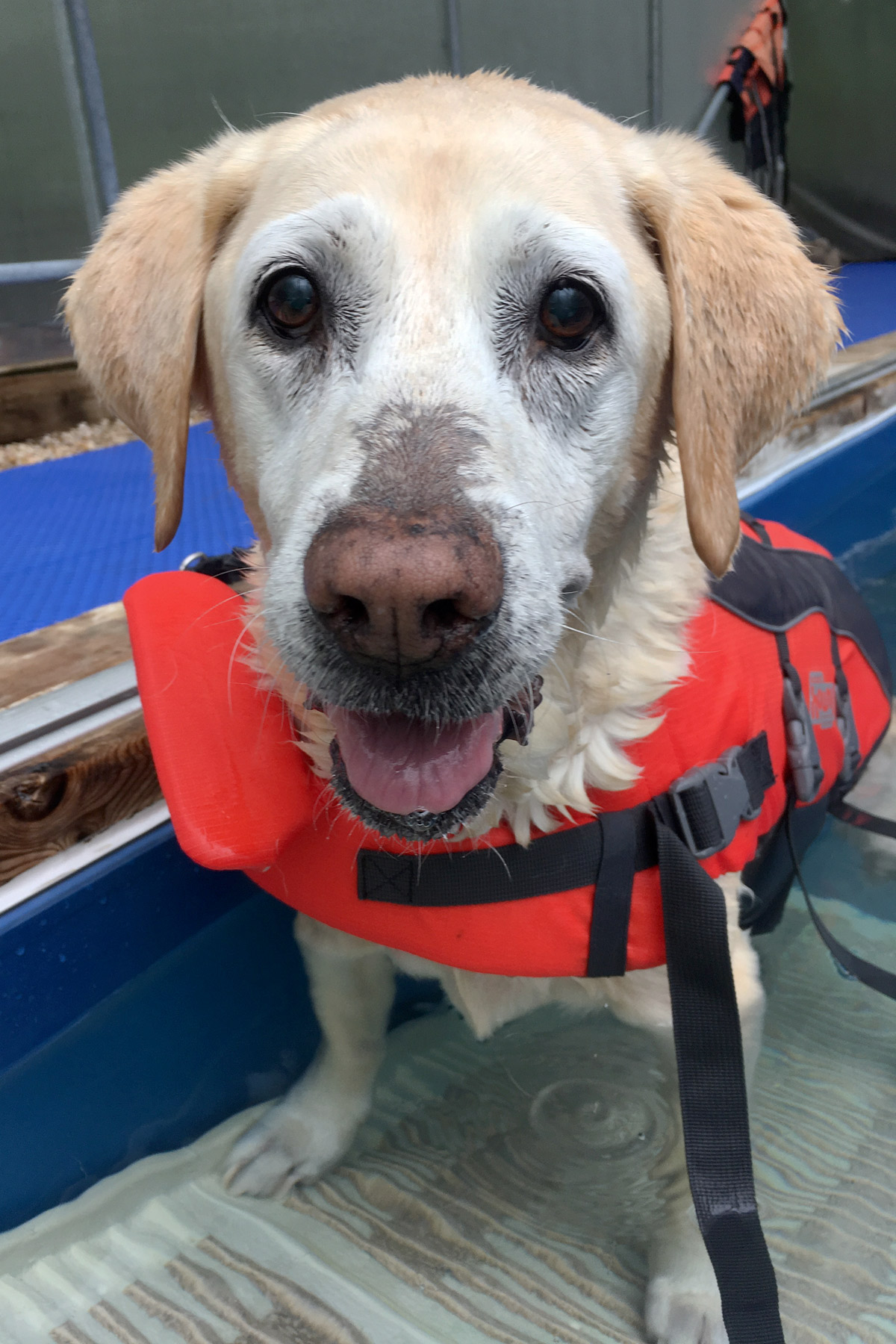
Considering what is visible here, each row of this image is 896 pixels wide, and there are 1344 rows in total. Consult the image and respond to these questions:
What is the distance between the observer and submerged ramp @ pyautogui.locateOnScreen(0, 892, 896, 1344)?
1699 mm

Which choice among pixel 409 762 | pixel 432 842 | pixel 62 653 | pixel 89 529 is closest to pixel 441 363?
pixel 409 762

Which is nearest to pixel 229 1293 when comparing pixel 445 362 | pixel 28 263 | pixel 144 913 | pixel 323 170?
pixel 144 913

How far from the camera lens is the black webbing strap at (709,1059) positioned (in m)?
1.41

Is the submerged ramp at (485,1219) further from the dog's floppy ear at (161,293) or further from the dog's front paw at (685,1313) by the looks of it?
the dog's floppy ear at (161,293)

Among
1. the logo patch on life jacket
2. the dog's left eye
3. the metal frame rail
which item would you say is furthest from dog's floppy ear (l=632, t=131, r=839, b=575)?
the metal frame rail

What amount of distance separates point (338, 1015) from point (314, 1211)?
358mm

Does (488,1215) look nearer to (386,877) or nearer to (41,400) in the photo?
(386,877)

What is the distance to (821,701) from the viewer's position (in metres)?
1.95

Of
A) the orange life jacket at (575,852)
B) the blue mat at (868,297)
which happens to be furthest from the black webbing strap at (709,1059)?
the blue mat at (868,297)

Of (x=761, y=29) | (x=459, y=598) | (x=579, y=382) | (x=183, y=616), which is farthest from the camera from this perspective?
(x=761, y=29)

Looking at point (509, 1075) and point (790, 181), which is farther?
point (790, 181)

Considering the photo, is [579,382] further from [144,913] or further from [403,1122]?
[403,1122]

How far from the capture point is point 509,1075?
2.22m

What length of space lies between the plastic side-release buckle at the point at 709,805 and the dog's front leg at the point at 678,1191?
0.55ft
